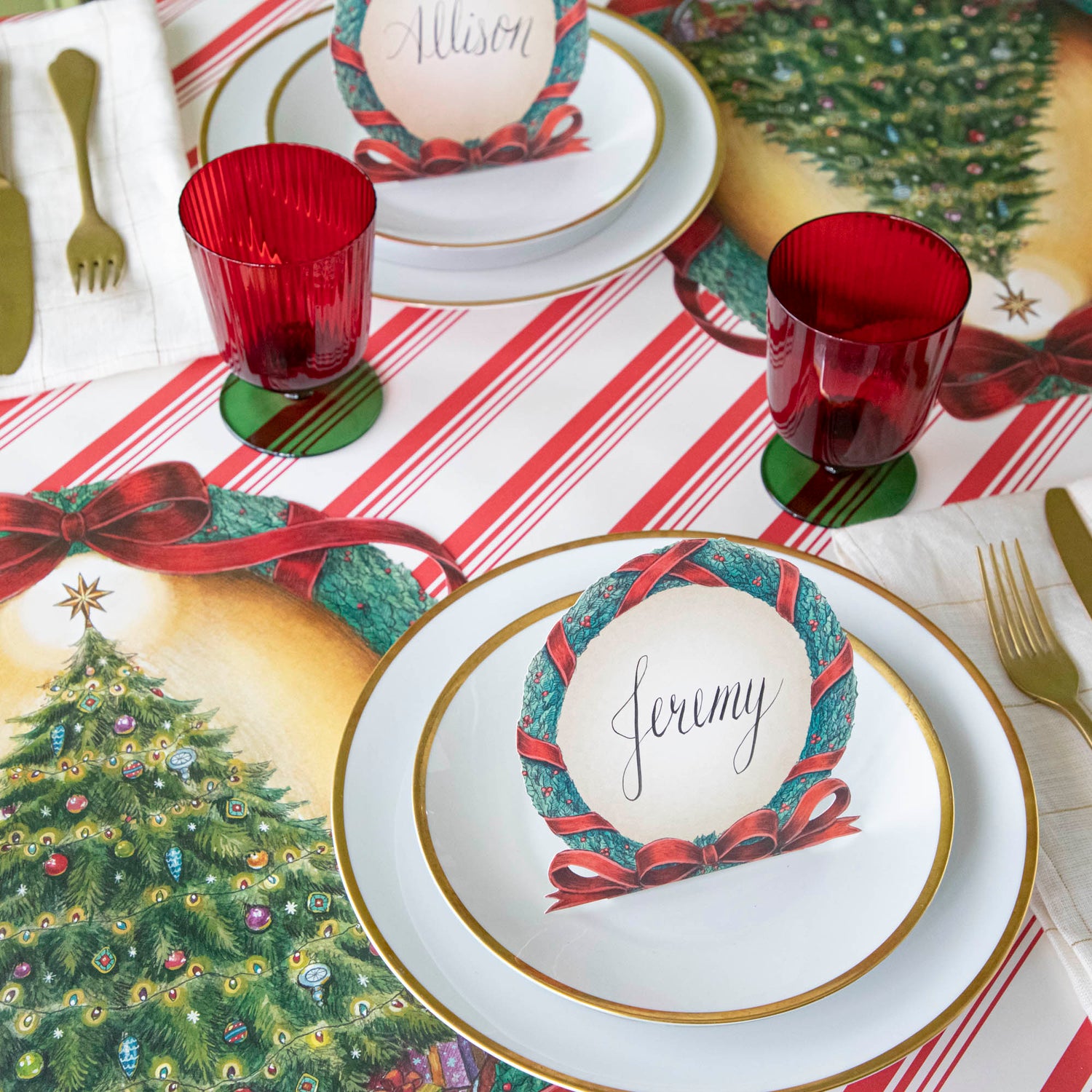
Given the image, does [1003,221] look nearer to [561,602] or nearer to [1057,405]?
[1057,405]

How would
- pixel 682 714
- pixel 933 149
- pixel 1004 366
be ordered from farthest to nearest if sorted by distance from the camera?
pixel 933 149 < pixel 1004 366 < pixel 682 714

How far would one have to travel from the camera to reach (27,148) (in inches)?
38.3

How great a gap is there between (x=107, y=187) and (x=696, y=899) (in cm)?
73

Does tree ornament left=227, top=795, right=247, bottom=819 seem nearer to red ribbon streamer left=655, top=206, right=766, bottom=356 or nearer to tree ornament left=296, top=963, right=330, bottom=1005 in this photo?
tree ornament left=296, top=963, right=330, bottom=1005

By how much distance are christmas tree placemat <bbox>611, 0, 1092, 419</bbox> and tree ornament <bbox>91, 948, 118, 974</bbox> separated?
59cm

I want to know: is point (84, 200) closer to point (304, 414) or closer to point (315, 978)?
point (304, 414)

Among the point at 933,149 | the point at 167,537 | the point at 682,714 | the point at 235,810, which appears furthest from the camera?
the point at 933,149

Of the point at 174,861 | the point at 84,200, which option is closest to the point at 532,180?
the point at 84,200

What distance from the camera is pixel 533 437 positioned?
2.77ft

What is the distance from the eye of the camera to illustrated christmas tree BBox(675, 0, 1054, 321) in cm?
99

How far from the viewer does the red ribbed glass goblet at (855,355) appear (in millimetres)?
707

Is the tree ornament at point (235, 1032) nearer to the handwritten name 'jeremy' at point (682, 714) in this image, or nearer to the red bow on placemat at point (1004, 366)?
the handwritten name 'jeremy' at point (682, 714)

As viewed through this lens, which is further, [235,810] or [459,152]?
[459,152]

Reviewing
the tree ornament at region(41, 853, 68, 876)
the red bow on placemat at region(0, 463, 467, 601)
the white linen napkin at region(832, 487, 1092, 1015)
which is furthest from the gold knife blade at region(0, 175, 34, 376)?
the white linen napkin at region(832, 487, 1092, 1015)
